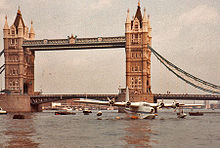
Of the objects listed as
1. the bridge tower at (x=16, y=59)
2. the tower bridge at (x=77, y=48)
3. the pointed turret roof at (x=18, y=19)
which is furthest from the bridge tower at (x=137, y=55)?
the pointed turret roof at (x=18, y=19)

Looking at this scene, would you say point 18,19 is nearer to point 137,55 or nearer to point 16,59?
point 16,59

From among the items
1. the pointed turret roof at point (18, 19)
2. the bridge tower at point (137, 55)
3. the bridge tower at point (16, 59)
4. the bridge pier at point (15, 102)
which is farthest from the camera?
the pointed turret roof at point (18, 19)

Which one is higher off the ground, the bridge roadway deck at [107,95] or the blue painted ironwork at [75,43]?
the blue painted ironwork at [75,43]

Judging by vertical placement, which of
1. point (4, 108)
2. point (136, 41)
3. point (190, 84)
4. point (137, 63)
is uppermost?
point (136, 41)

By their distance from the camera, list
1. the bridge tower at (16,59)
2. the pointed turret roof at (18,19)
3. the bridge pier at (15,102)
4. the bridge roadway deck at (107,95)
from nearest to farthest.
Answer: the bridge roadway deck at (107,95) → the bridge pier at (15,102) → the bridge tower at (16,59) → the pointed turret roof at (18,19)

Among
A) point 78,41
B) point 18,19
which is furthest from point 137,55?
point 18,19

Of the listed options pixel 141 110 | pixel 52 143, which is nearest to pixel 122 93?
pixel 141 110

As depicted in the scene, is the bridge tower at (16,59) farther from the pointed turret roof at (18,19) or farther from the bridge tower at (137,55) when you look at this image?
the bridge tower at (137,55)

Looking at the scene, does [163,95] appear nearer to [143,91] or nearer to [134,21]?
[143,91]
